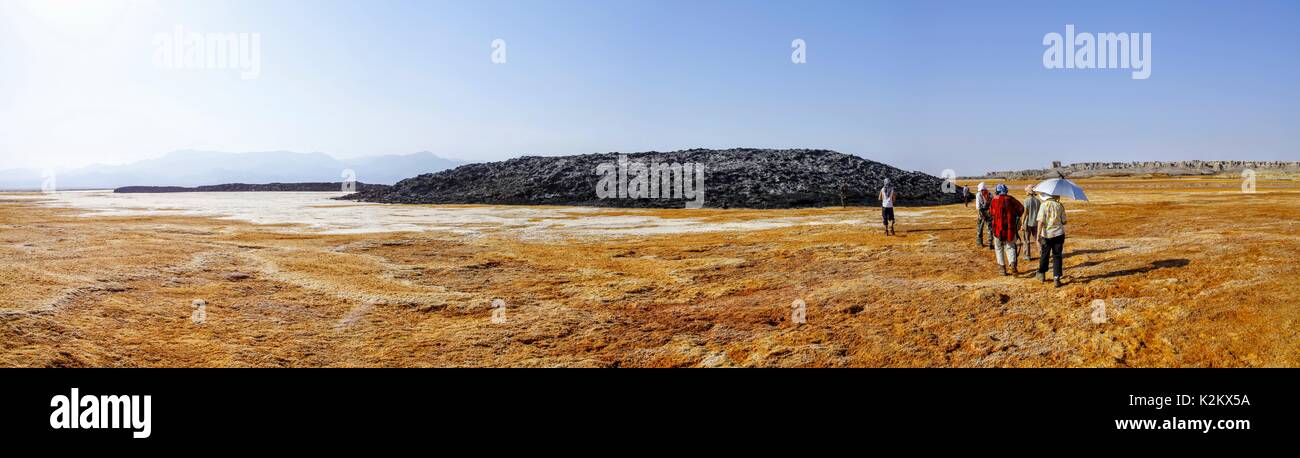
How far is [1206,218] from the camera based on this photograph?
61.4 feet

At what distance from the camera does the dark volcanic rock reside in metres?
40.0

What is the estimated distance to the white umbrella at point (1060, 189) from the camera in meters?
9.42

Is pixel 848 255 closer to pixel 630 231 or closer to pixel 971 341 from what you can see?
pixel 971 341

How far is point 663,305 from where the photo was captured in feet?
31.3

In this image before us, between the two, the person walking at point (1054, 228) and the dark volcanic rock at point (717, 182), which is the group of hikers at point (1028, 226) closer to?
the person walking at point (1054, 228)

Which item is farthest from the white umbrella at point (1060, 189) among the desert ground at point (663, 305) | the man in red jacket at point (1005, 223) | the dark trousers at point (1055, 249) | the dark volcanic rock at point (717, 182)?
the dark volcanic rock at point (717, 182)

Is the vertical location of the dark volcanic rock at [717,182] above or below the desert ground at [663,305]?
above

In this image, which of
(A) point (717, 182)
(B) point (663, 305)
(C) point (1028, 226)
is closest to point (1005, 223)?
(C) point (1028, 226)

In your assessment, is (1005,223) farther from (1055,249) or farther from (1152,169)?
(1152,169)

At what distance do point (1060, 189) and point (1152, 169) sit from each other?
145 metres

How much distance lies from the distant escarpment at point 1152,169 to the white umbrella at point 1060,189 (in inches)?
4357
